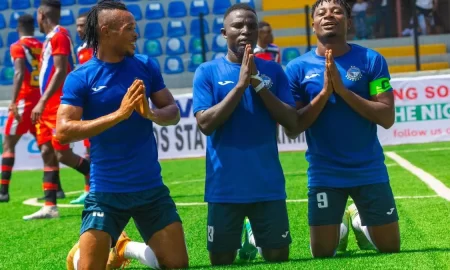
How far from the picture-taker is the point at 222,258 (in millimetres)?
7148

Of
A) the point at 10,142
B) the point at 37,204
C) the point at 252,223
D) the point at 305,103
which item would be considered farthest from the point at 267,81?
the point at 10,142

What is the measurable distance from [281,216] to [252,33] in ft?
4.22

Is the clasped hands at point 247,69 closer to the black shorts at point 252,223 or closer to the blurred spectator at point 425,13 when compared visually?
the black shorts at point 252,223

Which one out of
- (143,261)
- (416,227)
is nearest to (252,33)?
(143,261)

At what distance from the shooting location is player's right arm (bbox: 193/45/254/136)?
673 cm

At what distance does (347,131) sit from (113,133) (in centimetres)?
174

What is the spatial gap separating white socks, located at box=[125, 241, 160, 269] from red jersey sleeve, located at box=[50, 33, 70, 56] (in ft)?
13.7

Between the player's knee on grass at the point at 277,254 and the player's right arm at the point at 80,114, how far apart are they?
157 cm

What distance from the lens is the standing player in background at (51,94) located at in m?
10.8

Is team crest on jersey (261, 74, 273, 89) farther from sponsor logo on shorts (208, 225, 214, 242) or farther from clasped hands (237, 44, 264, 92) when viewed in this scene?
sponsor logo on shorts (208, 225, 214, 242)

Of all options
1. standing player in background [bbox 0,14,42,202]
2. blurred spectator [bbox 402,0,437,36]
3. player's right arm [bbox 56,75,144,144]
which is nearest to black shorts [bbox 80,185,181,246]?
player's right arm [bbox 56,75,144,144]

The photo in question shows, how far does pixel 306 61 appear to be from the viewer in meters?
7.49

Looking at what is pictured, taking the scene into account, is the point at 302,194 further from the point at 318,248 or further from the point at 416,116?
the point at 416,116

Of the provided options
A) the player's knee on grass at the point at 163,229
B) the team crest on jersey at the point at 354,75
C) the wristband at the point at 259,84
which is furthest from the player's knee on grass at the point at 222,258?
the team crest on jersey at the point at 354,75
